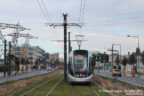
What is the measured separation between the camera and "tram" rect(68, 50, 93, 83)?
81.1 ft

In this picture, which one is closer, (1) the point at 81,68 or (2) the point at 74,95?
(2) the point at 74,95

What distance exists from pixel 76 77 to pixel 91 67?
1755 millimetres

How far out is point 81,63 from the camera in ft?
83.0

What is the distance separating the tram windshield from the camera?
2498 centimetres

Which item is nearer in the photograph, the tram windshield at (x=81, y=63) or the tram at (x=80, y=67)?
the tram at (x=80, y=67)

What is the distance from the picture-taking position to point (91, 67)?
2519cm

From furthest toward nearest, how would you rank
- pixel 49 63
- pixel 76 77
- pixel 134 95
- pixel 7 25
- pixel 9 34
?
pixel 49 63
pixel 9 34
pixel 7 25
pixel 76 77
pixel 134 95

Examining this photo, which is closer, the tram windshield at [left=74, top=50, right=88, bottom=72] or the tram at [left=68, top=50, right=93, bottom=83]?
the tram at [left=68, top=50, right=93, bottom=83]

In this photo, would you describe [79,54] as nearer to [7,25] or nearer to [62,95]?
[62,95]

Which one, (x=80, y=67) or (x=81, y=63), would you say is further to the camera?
(x=81, y=63)

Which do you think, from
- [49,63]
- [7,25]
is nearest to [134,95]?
[7,25]

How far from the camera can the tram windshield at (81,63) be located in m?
25.0

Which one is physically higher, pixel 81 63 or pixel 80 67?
pixel 81 63

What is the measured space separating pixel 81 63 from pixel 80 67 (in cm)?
41
